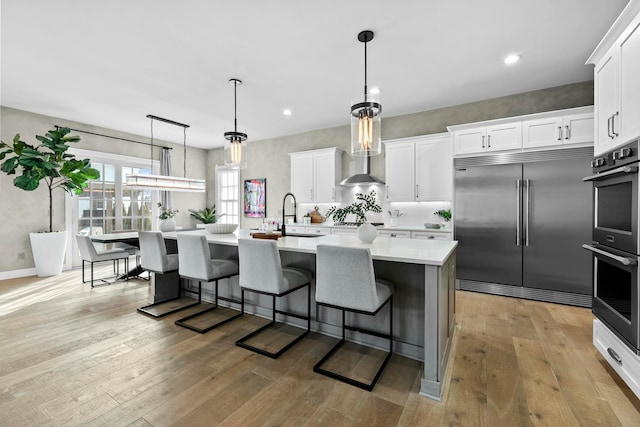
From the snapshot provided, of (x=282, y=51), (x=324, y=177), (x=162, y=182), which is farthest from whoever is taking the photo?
(x=324, y=177)

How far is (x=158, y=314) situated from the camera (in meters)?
3.22

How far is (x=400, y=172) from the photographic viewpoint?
15.9 ft

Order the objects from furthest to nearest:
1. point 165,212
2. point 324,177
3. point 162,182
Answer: point 165,212, point 324,177, point 162,182

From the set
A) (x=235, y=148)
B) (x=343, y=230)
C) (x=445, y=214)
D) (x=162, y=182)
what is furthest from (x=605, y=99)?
(x=162, y=182)

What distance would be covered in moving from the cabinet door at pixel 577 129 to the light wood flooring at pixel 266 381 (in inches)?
79.6

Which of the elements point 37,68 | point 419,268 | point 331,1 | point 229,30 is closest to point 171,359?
point 419,268

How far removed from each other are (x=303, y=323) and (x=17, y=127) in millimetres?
5667

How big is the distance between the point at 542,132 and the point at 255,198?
213 inches

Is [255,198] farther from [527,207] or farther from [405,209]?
[527,207]

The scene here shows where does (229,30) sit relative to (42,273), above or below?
above

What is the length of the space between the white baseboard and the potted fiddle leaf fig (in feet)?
0.76

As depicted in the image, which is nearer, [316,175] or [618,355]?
[618,355]

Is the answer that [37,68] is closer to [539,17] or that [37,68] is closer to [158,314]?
[158,314]

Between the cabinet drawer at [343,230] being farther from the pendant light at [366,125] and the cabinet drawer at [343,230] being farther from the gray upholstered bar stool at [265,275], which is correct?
the pendant light at [366,125]
